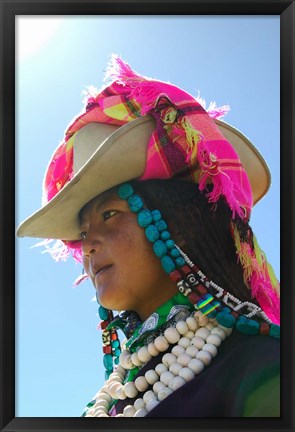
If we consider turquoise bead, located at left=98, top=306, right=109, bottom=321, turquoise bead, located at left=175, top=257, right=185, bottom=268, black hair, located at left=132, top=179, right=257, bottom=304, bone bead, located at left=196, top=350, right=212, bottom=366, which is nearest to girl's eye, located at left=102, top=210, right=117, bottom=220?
black hair, located at left=132, top=179, right=257, bottom=304

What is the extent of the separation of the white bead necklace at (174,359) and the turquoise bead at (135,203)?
1.47ft

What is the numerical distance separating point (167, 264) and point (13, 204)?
0.64 metres

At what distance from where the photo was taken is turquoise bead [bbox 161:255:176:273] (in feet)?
11.1

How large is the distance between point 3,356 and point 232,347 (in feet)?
2.59

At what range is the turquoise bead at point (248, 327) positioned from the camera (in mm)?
3258

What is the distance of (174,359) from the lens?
10.8ft

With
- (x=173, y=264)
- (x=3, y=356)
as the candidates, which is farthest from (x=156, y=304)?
(x=3, y=356)

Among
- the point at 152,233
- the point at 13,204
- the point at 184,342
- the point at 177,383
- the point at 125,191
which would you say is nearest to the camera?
the point at 13,204

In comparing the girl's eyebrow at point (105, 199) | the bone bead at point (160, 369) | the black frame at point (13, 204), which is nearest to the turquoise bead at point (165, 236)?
the girl's eyebrow at point (105, 199)

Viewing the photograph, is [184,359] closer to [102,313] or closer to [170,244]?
[170,244]

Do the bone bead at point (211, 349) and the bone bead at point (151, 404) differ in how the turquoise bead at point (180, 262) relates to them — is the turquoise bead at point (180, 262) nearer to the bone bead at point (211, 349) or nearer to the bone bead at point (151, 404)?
the bone bead at point (211, 349)

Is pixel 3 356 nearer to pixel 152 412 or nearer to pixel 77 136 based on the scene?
pixel 152 412

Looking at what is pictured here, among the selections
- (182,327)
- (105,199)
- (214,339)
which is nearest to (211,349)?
(214,339)

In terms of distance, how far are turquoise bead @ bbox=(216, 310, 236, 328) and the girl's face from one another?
0.81ft
